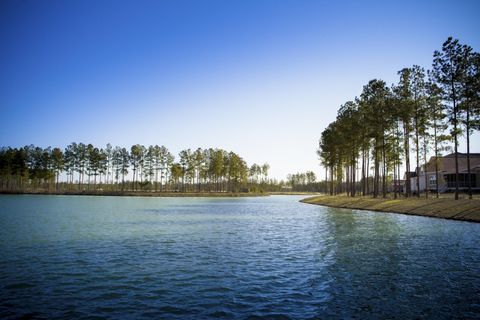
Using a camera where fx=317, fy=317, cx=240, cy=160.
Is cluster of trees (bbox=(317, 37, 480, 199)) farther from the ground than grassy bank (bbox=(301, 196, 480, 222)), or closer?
farther from the ground

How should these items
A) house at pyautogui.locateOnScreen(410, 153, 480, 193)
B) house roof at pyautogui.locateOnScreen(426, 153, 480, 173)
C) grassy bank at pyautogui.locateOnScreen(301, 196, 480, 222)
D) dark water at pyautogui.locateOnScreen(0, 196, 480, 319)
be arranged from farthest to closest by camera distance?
house roof at pyautogui.locateOnScreen(426, 153, 480, 173)
house at pyautogui.locateOnScreen(410, 153, 480, 193)
grassy bank at pyautogui.locateOnScreen(301, 196, 480, 222)
dark water at pyautogui.locateOnScreen(0, 196, 480, 319)

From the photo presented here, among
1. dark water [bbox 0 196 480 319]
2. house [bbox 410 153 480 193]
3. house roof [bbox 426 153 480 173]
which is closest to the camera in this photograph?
dark water [bbox 0 196 480 319]

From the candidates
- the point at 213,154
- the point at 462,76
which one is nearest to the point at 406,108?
the point at 462,76

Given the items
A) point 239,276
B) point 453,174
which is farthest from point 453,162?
point 239,276

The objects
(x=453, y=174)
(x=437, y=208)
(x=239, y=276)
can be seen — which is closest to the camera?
(x=239, y=276)

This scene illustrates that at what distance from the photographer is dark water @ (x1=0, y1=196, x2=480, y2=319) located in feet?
31.6

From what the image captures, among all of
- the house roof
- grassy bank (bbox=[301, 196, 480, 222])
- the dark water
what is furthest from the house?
the dark water

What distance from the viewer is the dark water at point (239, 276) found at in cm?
962

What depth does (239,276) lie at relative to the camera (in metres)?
13.5

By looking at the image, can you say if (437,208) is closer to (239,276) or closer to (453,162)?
(239,276)

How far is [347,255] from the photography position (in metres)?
17.9

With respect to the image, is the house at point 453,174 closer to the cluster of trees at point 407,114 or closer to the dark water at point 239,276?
the cluster of trees at point 407,114

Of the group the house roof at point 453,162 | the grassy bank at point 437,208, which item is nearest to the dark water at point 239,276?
the grassy bank at point 437,208

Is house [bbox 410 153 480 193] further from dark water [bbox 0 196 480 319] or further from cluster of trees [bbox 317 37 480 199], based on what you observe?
dark water [bbox 0 196 480 319]
